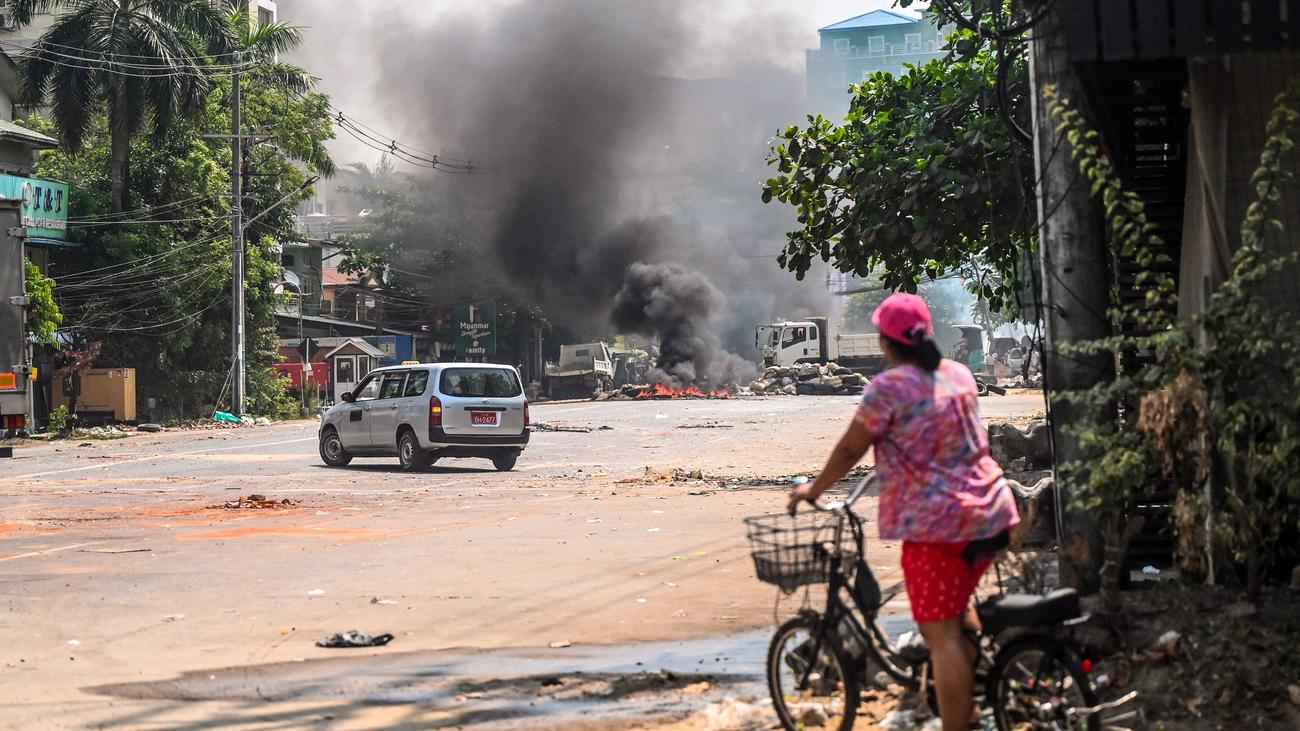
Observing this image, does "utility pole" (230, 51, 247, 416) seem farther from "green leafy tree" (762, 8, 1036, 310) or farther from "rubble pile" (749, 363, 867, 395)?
"green leafy tree" (762, 8, 1036, 310)

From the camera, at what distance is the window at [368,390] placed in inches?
817

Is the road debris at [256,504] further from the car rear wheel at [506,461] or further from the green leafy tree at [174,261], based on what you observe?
the green leafy tree at [174,261]

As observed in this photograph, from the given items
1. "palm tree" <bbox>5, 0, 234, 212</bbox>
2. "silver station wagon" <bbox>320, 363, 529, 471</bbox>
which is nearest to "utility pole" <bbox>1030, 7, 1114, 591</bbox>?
"silver station wagon" <bbox>320, 363, 529, 471</bbox>

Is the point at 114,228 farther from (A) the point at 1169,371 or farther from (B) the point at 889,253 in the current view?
(A) the point at 1169,371

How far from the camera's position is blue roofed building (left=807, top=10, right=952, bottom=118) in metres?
142

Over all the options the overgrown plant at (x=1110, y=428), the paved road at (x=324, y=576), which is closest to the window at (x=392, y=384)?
the paved road at (x=324, y=576)

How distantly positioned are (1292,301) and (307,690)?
4.43 metres

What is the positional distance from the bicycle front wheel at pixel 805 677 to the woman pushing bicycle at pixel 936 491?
63 centimetres

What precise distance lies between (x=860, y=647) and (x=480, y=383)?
15912 mm

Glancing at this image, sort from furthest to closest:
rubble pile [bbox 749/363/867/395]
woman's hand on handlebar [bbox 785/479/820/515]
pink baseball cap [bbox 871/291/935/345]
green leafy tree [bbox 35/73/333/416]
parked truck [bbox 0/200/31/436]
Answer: rubble pile [bbox 749/363/867/395]
green leafy tree [bbox 35/73/333/416]
parked truck [bbox 0/200/31/436]
woman's hand on handlebar [bbox 785/479/820/515]
pink baseball cap [bbox 871/291/935/345]

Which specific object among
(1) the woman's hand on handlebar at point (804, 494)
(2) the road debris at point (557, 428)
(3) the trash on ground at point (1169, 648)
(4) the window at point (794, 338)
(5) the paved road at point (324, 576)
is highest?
(4) the window at point (794, 338)

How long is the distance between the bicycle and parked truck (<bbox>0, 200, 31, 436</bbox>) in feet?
59.0

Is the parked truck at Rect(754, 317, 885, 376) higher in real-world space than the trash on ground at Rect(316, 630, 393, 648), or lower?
higher

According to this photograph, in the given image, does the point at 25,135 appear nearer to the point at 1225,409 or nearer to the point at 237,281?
the point at 237,281
